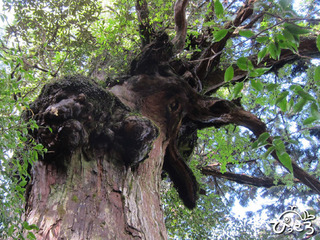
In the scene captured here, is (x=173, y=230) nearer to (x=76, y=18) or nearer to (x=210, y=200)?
(x=210, y=200)

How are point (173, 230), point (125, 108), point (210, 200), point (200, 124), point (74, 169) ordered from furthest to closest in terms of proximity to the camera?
1. point (210, 200)
2. point (173, 230)
3. point (200, 124)
4. point (125, 108)
5. point (74, 169)

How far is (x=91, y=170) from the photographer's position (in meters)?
2.73

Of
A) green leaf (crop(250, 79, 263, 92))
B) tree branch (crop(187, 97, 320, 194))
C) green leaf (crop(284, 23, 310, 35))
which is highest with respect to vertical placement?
tree branch (crop(187, 97, 320, 194))

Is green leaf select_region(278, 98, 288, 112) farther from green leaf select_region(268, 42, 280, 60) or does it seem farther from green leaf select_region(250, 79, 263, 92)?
green leaf select_region(268, 42, 280, 60)

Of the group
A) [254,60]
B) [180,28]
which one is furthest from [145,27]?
[254,60]

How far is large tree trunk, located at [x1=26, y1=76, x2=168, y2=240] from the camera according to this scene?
2.20m

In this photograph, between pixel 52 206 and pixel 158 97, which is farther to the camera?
pixel 158 97

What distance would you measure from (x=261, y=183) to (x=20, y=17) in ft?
22.6

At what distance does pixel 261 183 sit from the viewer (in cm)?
738

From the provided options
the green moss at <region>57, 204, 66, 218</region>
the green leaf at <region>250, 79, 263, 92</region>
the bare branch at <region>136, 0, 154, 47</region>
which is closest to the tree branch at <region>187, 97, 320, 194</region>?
the bare branch at <region>136, 0, 154, 47</region>

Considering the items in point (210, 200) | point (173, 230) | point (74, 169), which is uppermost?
point (210, 200)

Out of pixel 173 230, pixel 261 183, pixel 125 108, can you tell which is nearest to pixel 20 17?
pixel 125 108

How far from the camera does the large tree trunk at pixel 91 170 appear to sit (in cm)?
220

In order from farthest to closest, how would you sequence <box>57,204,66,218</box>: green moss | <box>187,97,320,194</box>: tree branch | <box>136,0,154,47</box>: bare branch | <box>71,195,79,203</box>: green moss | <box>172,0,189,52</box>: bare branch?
<box>136,0,154,47</box>: bare branch, <box>172,0,189,52</box>: bare branch, <box>187,97,320,194</box>: tree branch, <box>71,195,79,203</box>: green moss, <box>57,204,66,218</box>: green moss
